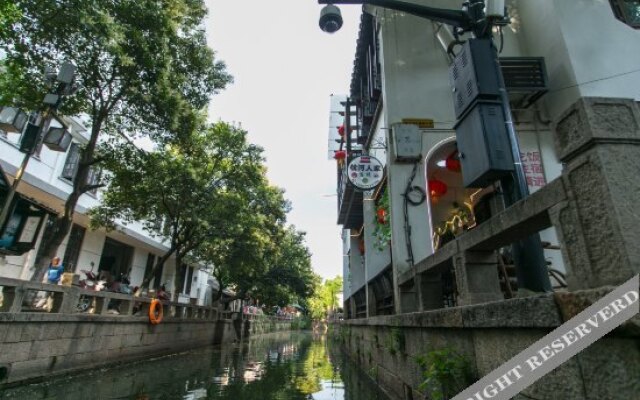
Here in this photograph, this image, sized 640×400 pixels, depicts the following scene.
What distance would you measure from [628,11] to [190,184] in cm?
1507

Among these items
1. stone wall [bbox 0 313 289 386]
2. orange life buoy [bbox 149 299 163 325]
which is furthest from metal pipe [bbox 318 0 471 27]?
orange life buoy [bbox 149 299 163 325]

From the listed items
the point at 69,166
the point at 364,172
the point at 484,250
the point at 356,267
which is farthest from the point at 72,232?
the point at 484,250

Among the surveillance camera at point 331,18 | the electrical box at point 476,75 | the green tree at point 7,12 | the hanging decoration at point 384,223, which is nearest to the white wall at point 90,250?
the green tree at point 7,12

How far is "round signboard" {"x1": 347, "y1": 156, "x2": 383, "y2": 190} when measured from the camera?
10.1m

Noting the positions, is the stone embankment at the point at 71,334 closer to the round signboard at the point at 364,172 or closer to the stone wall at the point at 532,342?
the stone wall at the point at 532,342

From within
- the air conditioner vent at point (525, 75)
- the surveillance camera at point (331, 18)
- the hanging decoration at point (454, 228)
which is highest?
the air conditioner vent at point (525, 75)

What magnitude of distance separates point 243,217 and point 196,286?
20.7 metres

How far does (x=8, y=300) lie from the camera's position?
7.61 meters

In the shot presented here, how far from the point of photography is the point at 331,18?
6.71 meters

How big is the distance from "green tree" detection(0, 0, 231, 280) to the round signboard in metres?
6.04

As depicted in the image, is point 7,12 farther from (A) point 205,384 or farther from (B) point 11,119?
(A) point 205,384

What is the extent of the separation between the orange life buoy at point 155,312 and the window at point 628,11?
697 inches

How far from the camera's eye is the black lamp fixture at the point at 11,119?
752 cm

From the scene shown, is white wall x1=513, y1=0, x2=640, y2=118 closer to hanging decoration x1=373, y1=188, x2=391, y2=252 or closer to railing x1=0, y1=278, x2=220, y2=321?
hanging decoration x1=373, y1=188, x2=391, y2=252
